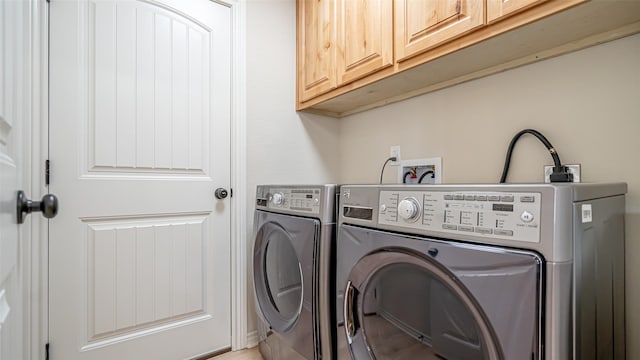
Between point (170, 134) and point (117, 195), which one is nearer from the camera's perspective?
point (117, 195)

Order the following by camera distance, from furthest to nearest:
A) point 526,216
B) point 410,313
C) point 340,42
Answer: point 340,42 < point 410,313 < point 526,216

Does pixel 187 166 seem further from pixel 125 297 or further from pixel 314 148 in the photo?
pixel 314 148

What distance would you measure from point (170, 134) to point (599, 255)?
1.72 metres

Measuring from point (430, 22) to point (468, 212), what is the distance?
806 mm

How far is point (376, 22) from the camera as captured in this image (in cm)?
135

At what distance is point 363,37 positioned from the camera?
1416 mm

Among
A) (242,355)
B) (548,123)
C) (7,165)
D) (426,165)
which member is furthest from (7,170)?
(548,123)

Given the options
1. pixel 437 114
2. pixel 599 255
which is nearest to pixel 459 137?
pixel 437 114

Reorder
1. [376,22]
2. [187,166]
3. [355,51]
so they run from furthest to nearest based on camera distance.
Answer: [187,166]
[355,51]
[376,22]

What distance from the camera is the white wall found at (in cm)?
179

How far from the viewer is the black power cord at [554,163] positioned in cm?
107

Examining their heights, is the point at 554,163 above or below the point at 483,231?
above

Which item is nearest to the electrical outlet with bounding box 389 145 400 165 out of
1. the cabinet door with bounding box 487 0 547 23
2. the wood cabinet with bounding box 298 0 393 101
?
the wood cabinet with bounding box 298 0 393 101

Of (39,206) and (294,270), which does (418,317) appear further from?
(39,206)
